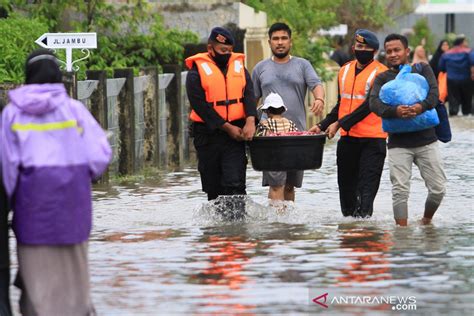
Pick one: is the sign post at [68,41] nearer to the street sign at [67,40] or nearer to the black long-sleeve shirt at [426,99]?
the street sign at [67,40]

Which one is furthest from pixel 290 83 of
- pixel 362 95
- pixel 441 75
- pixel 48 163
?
pixel 441 75

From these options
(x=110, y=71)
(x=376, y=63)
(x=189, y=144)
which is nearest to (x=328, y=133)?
(x=376, y=63)

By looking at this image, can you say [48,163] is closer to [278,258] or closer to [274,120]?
[278,258]

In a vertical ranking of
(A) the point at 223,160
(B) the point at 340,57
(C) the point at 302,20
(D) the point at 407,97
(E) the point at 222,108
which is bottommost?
(B) the point at 340,57

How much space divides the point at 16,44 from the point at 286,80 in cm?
515

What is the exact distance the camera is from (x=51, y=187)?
839 cm

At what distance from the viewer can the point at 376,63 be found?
14.3 meters

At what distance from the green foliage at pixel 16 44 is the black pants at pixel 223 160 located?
3740 mm

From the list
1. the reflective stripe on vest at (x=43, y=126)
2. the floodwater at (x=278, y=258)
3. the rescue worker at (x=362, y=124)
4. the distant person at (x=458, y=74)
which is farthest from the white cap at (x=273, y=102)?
the distant person at (x=458, y=74)

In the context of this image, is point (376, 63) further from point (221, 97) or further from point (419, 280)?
point (419, 280)

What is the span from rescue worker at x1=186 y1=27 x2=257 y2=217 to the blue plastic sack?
3.90 feet

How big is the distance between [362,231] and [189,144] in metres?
9.64

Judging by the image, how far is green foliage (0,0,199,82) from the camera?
898 inches

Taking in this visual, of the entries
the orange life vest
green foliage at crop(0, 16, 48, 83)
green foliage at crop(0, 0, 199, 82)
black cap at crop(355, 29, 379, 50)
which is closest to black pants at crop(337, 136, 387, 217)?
black cap at crop(355, 29, 379, 50)
